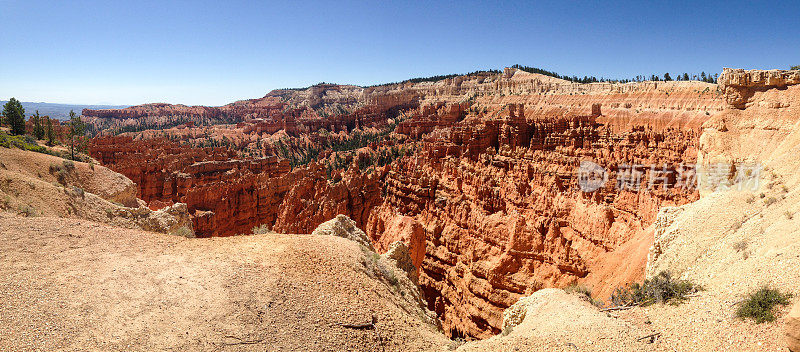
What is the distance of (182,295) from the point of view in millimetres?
8039

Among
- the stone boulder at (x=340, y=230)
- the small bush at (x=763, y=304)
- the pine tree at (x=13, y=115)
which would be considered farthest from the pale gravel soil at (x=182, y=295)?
the pine tree at (x=13, y=115)

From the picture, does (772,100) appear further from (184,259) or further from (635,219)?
(184,259)

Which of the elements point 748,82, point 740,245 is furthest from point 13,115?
point 748,82

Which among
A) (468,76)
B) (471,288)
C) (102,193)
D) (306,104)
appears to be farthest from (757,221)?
(306,104)

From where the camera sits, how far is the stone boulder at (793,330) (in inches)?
192

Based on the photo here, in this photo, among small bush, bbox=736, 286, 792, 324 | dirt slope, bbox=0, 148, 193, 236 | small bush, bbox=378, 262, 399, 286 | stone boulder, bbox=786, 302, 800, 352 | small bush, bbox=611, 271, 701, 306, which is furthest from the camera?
Result: dirt slope, bbox=0, 148, 193, 236

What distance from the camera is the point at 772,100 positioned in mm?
19094

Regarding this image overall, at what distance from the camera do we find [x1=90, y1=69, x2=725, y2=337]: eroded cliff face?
971 inches

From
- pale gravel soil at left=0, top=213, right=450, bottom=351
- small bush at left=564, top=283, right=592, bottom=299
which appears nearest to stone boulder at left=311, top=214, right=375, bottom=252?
pale gravel soil at left=0, top=213, right=450, bottom=351

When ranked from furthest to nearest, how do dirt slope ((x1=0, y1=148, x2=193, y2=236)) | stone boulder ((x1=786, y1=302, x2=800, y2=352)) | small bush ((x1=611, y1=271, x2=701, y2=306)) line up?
dirt slope ((x1=0, y1=148, x2=193, y2=236)) < small bush ((x1=611, y1=271, x2=701, y2=306)) < stone boulder ((x1=786, y1=302, x2=800, y2=352))

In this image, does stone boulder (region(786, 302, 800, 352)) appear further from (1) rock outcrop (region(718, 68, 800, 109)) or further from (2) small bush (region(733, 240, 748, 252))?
(1) rock outcrop (region(718, 68, 800, 109))

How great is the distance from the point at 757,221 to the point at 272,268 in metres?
13.3

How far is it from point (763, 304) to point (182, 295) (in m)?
11.0

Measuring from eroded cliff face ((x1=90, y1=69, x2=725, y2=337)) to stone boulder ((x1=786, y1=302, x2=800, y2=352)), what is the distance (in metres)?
15.3
